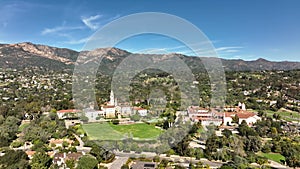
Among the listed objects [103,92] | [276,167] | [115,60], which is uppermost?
[115,60]

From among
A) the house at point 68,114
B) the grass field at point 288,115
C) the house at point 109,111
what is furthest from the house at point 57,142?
the grass field at point 288,115

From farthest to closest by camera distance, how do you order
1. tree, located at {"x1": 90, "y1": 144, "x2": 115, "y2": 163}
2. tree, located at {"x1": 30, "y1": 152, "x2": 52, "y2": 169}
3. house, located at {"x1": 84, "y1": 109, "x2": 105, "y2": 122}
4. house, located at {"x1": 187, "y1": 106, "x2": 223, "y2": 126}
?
house, located at {"x1": 187, "y1": 106, "x2": 223, "y2": 126}, house, located at {"x1": 84, "y1": 109, "x2": 105, "y2": 122}, tree, located at {"x1": 90, "y1": 144, "x2": 115, "y2": 163}, tree, located at {"x1": 30, "y1": 152, "x2": 52, "y2": 169}

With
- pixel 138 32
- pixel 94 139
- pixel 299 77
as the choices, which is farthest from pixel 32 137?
pixel 299 77

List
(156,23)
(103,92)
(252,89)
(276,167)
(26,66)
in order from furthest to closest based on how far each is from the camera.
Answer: (26,66)
(252,89)
(103,92)
(276,167)
(156,23)

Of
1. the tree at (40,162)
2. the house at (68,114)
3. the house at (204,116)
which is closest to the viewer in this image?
the tree at (40,162)

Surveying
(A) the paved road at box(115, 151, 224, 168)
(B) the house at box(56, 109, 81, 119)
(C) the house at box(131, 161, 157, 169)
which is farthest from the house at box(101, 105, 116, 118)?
(C) the house at box(131, 161, 157, 169)

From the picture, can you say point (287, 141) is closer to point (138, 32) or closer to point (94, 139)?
point (94, 139)

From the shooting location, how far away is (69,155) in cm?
852

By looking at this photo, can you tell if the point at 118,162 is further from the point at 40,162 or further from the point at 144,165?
the point at 40,162

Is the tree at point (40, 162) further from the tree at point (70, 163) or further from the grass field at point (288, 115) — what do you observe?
the grass field at point (288, 115)

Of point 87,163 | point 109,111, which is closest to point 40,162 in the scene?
point 87,163

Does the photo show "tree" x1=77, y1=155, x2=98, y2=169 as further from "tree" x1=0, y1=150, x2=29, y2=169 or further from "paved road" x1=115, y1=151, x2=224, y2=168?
"paved road" x1=115, y1=151, x2=224, y2=168

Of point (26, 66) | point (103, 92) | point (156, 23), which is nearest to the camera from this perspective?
point (156, 23)

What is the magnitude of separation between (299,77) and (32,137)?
29177 mm
